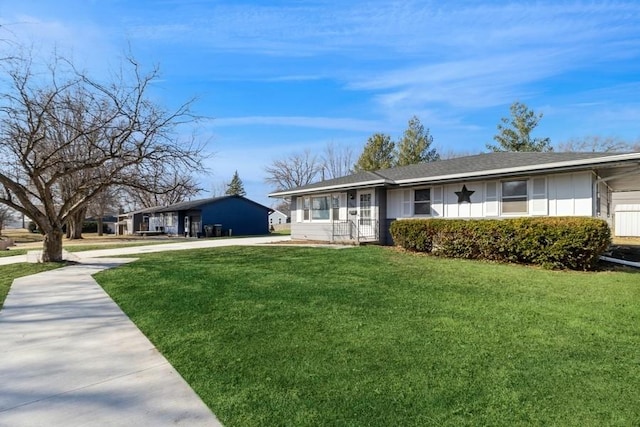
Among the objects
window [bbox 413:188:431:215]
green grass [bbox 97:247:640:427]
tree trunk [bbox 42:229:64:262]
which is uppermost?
window [bbox 413:188:431:215]

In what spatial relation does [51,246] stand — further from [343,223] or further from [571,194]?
[571,194]

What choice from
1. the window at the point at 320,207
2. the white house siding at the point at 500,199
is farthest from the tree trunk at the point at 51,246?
the white house siding at the point at 500,199

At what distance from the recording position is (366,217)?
16.4 m

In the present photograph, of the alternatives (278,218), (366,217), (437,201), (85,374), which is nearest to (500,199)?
(437,201)

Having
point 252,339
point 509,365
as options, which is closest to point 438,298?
point 509,365

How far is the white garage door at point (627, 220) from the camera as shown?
18922 millimetres

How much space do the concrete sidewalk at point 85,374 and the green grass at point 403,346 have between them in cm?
21

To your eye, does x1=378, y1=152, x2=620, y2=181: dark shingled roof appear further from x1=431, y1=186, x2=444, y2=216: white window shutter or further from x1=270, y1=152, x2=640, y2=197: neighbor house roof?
x1=431, y1=186, x2=444, y2=216: white window shutter

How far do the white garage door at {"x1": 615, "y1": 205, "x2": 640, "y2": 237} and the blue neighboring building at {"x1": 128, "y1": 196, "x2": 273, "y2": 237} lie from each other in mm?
26748

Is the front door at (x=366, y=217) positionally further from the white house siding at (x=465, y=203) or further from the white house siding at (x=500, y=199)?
the white house siding at (x=465, y=203)

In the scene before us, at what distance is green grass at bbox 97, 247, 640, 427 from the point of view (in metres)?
2.70

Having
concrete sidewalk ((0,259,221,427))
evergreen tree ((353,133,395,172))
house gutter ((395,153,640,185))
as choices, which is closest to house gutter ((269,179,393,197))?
house gutter ((395,153,640,185))

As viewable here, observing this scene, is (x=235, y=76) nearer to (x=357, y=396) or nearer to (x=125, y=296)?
(x=125, y=296)

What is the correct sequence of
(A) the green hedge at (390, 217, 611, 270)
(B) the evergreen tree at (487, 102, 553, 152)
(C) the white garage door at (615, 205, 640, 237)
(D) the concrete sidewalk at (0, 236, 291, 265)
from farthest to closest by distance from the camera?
(B) the evergreen tree at (487, 102, 553, 152), (C) the white garage door at (615, 205, 640, 237), (D) the concrete sidewalk at (0, 236, 291, 265), (A) the green hedge at (390, 217, 611, 270)
